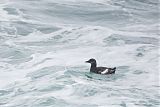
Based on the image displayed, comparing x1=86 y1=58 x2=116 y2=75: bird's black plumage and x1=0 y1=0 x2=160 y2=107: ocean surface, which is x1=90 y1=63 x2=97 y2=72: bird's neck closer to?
x1=86 y1=58 x2=116 y2=75: bird's black plumage

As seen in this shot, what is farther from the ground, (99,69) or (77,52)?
(77,52)

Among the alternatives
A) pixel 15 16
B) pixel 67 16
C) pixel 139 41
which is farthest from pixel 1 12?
pixel 139 41

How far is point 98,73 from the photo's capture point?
709 inches

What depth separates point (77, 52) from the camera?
66.4ft

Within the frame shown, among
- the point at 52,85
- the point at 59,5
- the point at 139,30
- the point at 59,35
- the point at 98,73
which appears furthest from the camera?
the point at 59,5

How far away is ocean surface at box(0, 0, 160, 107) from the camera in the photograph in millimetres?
15211

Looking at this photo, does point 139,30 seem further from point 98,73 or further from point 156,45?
point 98,73

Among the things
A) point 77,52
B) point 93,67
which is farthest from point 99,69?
point 77,52

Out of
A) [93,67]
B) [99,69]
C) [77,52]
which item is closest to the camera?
[99,69]

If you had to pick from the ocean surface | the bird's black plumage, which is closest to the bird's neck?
the bird's black plumage

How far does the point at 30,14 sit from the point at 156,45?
6763 mm

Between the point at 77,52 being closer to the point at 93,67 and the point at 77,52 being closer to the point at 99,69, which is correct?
the point at 93,67

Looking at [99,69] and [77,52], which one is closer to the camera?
[99,69]

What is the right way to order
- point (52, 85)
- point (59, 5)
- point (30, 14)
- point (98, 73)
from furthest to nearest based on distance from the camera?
point (59, 5), point (30, 14), point (98, 73), point (52, 85)
